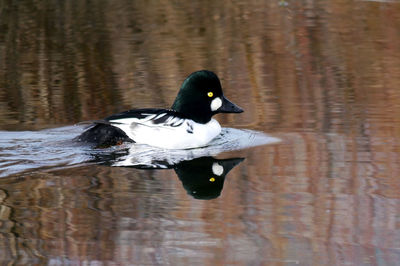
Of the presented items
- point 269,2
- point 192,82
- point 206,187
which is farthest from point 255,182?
point 269,2

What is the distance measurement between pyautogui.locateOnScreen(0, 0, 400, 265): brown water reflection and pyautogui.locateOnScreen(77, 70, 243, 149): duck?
0.63 m

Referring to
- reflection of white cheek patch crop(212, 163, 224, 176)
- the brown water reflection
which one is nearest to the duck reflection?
reflection of white cheek patch crop(212, 163, 224, 176)

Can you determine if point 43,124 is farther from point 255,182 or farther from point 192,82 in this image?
point 255,182

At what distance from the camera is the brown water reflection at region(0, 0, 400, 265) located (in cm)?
511

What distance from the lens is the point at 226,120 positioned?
895 cm

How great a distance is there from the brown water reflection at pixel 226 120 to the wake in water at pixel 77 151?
0.24 meters

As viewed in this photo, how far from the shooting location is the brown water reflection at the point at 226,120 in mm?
5113

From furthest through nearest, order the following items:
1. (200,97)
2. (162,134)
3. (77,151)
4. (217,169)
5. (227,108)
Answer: (227,108), (200,97), (162,134), (77,151), (217,169)

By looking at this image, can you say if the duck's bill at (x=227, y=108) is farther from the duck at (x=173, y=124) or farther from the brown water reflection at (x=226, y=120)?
the brown water reflection at (x=226, y=120)

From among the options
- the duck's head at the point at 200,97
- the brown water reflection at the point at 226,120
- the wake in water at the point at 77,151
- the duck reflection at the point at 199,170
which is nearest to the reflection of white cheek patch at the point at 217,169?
the duck reflection at the point at 199,170

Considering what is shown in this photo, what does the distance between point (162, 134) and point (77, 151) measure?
0.85 meters

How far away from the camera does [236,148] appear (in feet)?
25.4

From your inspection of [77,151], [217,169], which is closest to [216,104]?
[217,169]

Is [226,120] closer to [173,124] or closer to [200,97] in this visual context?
[200,97]
